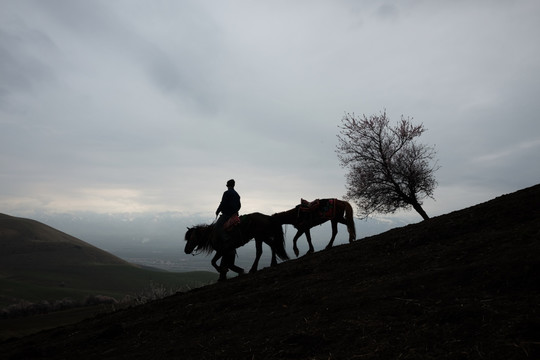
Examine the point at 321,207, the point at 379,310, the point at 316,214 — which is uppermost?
the point at 321,207

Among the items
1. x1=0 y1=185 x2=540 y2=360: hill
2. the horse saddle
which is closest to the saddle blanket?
the horse saddle

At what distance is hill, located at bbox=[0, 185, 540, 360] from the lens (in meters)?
4.46

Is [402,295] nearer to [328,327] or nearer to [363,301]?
[363,301]

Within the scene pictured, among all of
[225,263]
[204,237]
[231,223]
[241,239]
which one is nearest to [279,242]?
[241,239]

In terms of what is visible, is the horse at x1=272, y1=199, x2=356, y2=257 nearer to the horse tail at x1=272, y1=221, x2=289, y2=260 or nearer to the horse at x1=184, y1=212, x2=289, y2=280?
the horse tail at x1=272, y1=221, x2=289, y2=260

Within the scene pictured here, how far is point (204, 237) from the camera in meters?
15.7

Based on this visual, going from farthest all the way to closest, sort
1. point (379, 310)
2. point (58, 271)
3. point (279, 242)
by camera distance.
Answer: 1. point (58, 271)
2. point (279, 242)
3. point (379, 310)

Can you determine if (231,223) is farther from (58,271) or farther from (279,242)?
(58,271)

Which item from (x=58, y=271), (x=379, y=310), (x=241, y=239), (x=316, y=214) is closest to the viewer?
(x=379, y=310)

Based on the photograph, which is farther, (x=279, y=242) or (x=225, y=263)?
(x=279, y=242)

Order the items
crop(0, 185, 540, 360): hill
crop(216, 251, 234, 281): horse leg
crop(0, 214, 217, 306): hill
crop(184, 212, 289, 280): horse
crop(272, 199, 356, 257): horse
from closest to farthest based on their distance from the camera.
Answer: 1. crop(0, 185, 540, 360): hill
2. crop(216, 251, 234, 281): horse leg
3. crop(184, 212, 289, 280): horse
4. crop(272, 199, 356, 257): horse
5. crop(0, 214, 217, 306): hill

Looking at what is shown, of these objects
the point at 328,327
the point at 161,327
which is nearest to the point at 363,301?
the point at 328,327

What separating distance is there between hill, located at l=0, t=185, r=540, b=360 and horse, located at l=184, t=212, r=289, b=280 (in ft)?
11.6

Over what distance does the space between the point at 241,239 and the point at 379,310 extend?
31.5 ft
